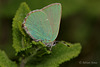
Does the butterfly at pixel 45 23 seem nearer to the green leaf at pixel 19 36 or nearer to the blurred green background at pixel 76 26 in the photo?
the green leaf at pixel 19 36

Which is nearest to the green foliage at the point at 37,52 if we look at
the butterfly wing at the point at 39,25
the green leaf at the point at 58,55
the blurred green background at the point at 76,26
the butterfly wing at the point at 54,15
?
the green leaf at the point at 58,55

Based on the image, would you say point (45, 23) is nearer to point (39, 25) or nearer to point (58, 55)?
point (39, 25)

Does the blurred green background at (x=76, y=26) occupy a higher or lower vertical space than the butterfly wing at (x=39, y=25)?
lower

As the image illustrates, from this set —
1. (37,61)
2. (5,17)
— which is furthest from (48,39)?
(5,17)

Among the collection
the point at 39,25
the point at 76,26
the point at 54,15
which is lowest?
the point at 76,26

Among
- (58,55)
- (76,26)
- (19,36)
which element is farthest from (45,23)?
(76,26)

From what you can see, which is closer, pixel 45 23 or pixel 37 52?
pixel 37 52
